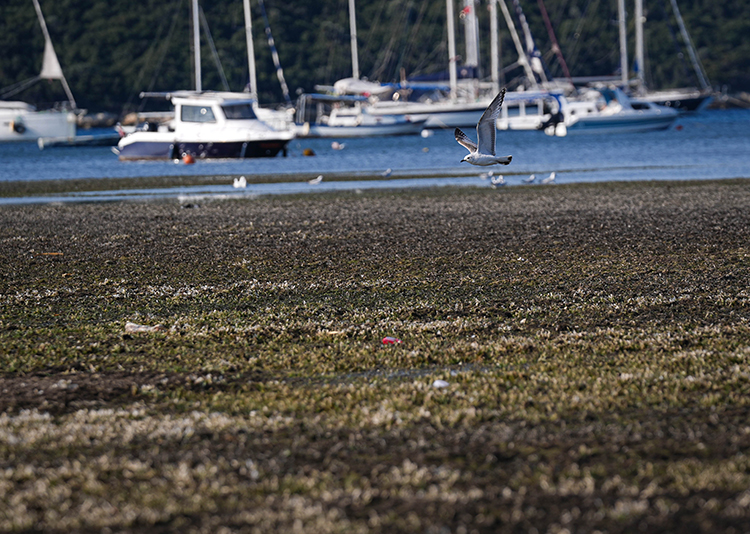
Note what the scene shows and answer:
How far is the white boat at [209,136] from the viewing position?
5562cm

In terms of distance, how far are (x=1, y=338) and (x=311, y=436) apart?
5734 mm

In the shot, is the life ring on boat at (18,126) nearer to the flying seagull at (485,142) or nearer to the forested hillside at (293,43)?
the forested hillside at (293,43)

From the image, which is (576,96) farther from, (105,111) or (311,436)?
(311,436)

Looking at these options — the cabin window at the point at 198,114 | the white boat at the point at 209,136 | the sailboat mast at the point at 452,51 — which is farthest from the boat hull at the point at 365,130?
the cabin window at the point at 198,114

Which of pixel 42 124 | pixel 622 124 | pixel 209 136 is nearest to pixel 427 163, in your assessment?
pixel 209 136

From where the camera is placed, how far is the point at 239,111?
57.5 m

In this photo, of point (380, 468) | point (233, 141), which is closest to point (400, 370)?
point (380, 468)

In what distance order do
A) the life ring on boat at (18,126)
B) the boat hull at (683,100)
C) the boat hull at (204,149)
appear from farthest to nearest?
the boat hull at (683,100) < the life ring on boat at (18,126) < the boat hull at (204,149)

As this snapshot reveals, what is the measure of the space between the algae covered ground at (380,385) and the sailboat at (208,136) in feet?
115

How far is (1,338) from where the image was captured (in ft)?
40.4

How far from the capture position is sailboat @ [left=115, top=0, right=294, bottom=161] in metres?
55.6

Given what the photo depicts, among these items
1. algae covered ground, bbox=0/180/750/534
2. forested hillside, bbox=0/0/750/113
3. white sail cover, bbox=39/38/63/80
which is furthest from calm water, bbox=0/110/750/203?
forested hillside, bbox=0/0/750/113

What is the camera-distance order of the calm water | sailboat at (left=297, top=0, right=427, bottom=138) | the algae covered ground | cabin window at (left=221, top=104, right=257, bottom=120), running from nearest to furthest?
the algae covered ground, the calm water, cabin window at (left=221, top=104, right=257, bottom=120), sailboat at (left=297, top=0, right=427, bottom=138)

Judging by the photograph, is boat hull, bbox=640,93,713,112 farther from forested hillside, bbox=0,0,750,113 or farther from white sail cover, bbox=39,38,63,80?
white sail cover, bbox=39,38,63,80
